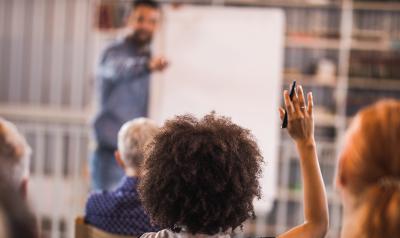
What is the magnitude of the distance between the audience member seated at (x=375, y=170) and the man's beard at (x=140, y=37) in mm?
2605

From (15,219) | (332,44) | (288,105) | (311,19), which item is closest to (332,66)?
(332,44)

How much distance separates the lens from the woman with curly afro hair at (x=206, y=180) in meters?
1.37

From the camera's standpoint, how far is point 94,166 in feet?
11.8

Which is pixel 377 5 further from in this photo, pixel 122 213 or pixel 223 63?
pixel 122 213

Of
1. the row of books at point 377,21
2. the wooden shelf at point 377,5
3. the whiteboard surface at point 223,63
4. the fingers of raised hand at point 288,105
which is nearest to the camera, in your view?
the fingers of raised hand at point 288,105

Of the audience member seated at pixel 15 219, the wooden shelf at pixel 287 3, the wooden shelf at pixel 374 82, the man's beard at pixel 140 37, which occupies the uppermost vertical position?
the wooden shelf at pixel 287 3

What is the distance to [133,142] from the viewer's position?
2277mm

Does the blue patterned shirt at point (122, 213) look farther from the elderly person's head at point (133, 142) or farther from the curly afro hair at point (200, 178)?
the curly afro hair at point (200, 178)

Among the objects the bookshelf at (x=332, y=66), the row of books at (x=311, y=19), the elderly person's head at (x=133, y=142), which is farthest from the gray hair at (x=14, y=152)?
the row of books at (x=311, y=19)

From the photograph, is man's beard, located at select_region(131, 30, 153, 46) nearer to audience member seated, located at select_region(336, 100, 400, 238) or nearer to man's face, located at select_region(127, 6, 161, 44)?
man's face, located at select_region(127, 6, 161, 44)

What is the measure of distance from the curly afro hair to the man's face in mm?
2338

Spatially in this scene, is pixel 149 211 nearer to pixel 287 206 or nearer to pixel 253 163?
pixel 253 163

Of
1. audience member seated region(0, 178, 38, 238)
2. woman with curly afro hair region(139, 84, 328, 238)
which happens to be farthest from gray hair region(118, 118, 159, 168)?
audience member seated region(0, 178, 38, 238)

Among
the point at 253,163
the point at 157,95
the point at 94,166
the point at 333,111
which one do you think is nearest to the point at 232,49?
the point at 157,95
